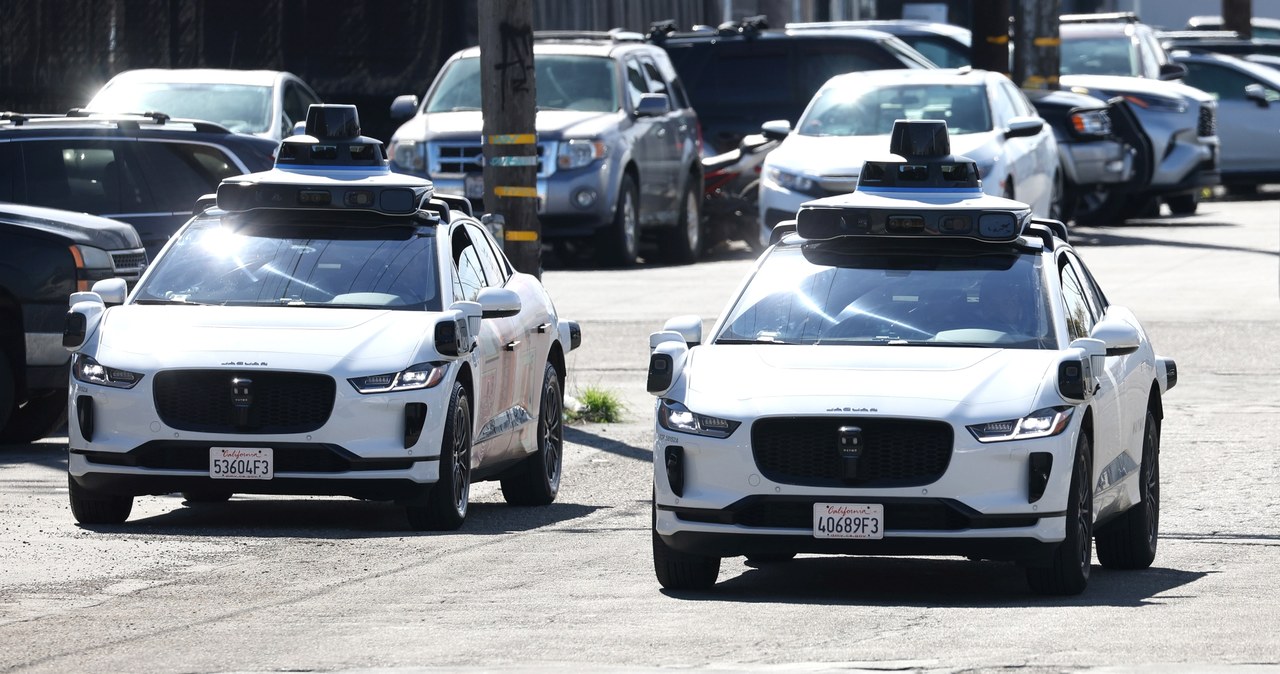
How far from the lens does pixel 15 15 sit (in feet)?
101

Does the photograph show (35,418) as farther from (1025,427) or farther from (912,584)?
(1025,427)

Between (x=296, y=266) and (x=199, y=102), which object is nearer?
(x=296, y=266)

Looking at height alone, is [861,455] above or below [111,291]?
below

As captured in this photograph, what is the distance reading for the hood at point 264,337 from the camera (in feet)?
37.5

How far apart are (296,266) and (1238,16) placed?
3674 cm

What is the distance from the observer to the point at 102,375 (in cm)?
1159

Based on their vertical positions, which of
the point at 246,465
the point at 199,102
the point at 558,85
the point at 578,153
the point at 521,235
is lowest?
the point at 578,153

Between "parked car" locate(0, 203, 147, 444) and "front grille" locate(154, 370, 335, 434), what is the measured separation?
10.2 feet

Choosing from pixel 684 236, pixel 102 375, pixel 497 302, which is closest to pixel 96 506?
pixel 102 375

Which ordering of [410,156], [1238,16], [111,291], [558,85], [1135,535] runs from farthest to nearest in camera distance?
[1238,16]
[558,85]
[410,156]
[111,291]
[1135,535]

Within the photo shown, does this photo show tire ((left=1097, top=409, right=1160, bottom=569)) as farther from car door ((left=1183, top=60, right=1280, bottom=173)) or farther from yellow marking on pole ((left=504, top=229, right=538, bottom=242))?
car door ((left=1183, top=60, right=1280, bottom=173))

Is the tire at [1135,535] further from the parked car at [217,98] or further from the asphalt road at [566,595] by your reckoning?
the parked car at [217,98]

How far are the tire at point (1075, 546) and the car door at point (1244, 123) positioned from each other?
2622 cm

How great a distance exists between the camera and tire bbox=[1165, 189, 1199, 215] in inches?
1307
